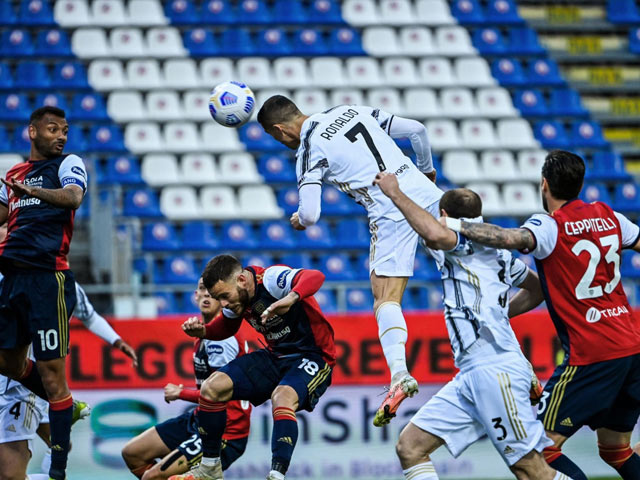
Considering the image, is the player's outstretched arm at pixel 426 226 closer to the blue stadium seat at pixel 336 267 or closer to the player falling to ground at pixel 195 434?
the player falling to ground at pixel 195 434

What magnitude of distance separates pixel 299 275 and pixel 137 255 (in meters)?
8.13

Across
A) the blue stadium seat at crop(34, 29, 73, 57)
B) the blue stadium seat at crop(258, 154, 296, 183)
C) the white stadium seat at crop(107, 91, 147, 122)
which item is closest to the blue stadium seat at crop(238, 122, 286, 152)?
the blue stadium seat at crop(258, 154, 296, 183)

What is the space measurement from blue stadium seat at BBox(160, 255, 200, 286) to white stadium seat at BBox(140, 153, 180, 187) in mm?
1778

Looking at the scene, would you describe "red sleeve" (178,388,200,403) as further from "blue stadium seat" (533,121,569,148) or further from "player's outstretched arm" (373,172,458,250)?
"blue stadium seat" (533,121,569,148)

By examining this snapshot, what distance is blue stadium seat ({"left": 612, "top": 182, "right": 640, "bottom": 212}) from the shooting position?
16.2 m

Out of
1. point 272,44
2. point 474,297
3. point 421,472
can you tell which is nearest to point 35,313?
point 421,472

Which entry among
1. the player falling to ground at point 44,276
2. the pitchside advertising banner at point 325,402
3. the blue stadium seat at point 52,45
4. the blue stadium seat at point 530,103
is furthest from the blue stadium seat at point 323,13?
the player falling to ground at point 44,276

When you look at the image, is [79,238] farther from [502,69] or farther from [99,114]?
[502,69]

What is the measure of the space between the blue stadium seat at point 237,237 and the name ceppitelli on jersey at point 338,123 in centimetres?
800

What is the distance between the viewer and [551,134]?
1697cm

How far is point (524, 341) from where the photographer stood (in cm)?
981

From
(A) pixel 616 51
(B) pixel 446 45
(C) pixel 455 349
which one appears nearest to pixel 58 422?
(C) pixel 455 349

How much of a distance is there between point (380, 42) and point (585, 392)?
1312 cm

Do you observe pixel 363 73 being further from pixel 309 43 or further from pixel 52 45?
pixel 52 45
